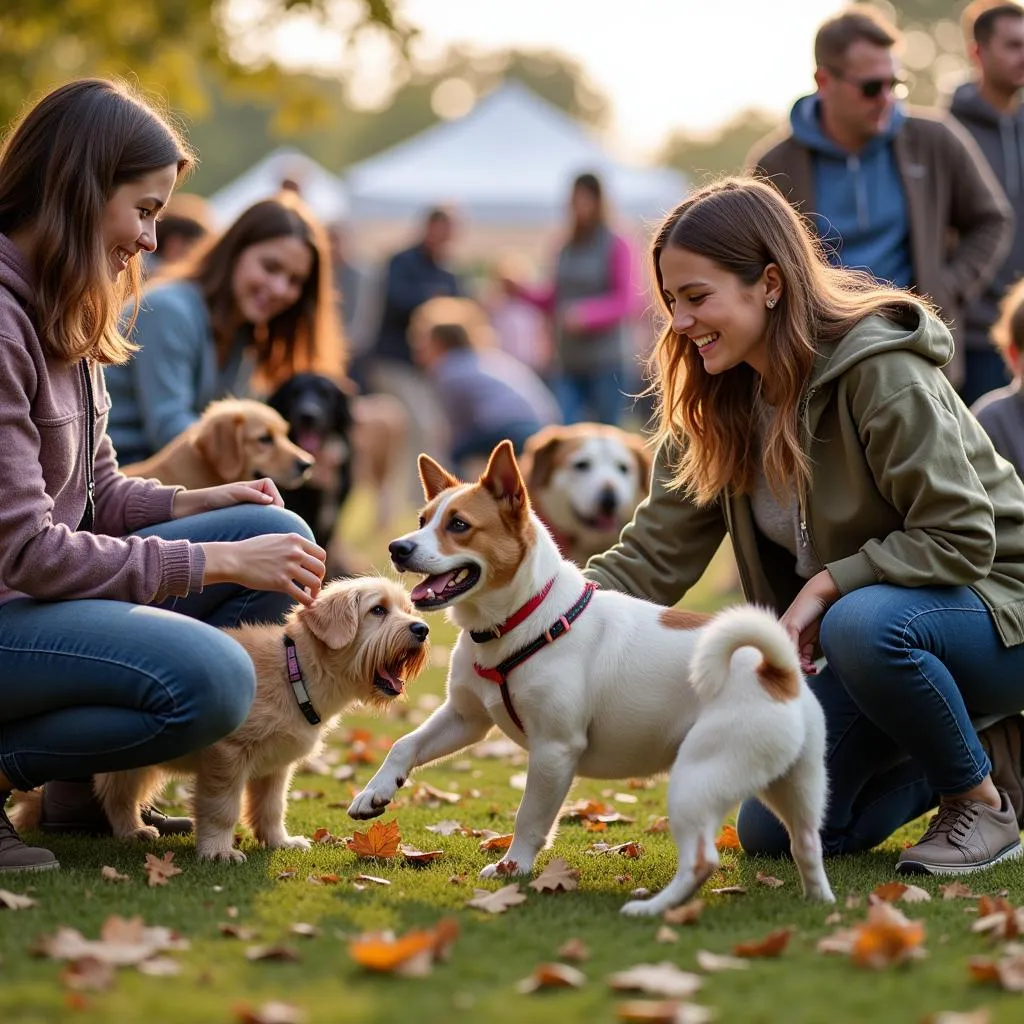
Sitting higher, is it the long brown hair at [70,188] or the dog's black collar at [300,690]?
the long brown hair at [70,188]

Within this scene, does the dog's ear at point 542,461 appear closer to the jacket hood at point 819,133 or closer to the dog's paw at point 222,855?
the jacket hood at point 819,133

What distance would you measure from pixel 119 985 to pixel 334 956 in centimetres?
43

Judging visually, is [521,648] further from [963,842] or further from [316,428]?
[316,428]

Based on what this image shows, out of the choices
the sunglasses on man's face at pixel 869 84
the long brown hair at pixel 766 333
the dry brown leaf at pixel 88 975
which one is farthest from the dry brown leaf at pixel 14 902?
the sunglasses on man's face at pixel 869 84

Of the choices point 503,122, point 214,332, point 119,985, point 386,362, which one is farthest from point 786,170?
point 503,122

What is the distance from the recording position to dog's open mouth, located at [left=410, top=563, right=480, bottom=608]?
3713mm

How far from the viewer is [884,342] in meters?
3.75

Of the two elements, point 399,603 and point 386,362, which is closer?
point 399,603

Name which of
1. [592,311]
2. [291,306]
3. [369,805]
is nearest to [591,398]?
[592,311]

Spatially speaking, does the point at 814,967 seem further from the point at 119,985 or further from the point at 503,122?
the point at 503,122

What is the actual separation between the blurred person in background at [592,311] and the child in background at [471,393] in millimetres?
471

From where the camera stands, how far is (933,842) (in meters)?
3.83

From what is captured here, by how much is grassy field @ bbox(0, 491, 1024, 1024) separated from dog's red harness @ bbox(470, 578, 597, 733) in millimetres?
474

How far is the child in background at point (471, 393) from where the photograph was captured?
10617 millimetres
